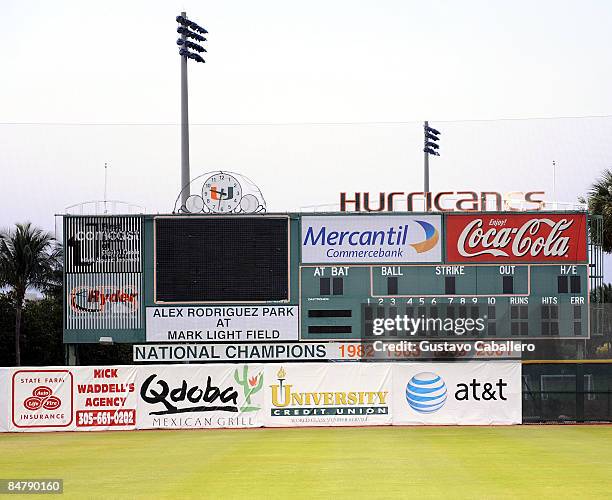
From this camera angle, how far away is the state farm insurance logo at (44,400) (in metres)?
26.9

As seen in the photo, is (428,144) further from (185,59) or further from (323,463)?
(323,463)

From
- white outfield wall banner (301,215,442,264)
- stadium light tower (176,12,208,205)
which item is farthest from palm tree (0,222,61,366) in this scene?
white outfield wall banner (301,215,442,264)

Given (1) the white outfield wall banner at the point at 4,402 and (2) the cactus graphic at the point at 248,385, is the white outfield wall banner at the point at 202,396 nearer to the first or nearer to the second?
(2) the cactus graphic at the point at 248,385

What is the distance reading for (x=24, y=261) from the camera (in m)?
55.2

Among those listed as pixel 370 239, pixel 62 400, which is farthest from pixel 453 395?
pixel 62 400

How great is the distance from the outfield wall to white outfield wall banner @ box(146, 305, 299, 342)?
3406 mm

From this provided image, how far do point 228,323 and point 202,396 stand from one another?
12.6ft

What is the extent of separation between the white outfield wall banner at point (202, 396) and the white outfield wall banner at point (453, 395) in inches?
139

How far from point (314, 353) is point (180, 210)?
18.2ft

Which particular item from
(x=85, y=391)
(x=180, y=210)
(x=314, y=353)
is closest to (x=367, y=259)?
(x=314, y=353)

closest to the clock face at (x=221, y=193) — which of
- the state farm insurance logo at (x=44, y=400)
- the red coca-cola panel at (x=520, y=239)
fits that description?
the red coca-cola panel at (x=520, y=239)

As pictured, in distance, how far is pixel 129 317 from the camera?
31.1 meters

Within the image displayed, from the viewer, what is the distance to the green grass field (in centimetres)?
1401

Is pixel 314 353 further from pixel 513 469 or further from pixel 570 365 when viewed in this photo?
pixel 513 469
